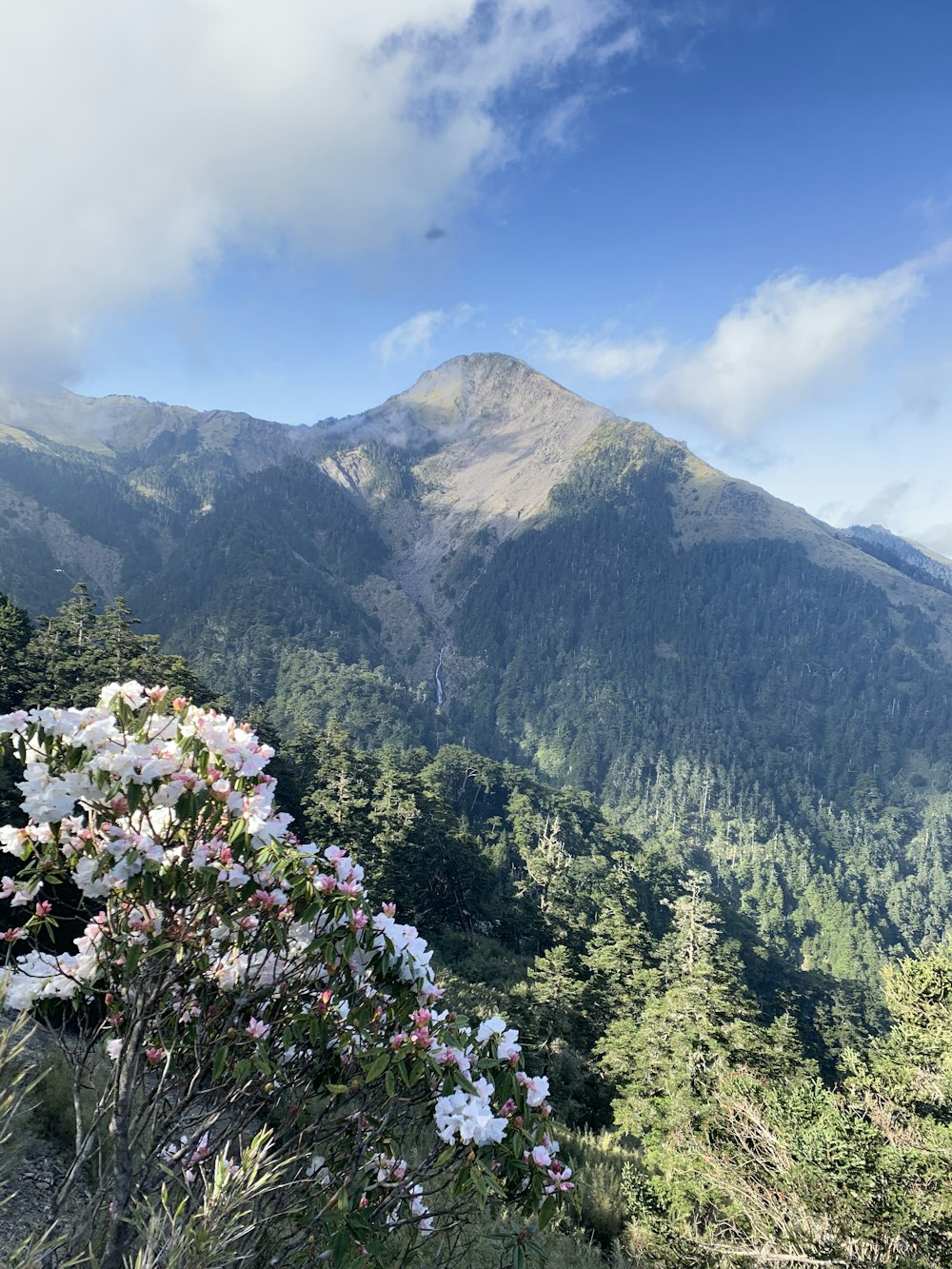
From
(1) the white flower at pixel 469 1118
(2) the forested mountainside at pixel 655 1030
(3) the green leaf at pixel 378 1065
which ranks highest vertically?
(3) the green leaf at pixel 378 1065

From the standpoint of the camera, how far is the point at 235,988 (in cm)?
329

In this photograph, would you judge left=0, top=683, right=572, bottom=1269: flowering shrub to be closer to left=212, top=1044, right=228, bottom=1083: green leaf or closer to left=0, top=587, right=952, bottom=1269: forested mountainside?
left=212, top=1044, right=228, bottom=1083: green leaf

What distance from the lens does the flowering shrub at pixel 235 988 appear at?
9.04 ft

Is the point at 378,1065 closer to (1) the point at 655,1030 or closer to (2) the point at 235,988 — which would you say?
(2) the point at 235,988

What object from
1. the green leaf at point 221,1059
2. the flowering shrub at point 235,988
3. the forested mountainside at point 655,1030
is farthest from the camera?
the forested mountainside at point 655,1030

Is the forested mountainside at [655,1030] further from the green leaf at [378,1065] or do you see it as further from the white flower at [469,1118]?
the green leaf at [378,1065]

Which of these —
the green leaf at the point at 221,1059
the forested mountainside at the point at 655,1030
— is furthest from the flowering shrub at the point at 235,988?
the forested mountainside at the point at 655,1030

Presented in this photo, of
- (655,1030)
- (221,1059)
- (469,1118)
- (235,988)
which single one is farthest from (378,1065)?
(655,1030)

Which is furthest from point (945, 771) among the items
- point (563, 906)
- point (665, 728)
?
point (563, 906)

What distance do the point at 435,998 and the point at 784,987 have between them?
66990 millimetres

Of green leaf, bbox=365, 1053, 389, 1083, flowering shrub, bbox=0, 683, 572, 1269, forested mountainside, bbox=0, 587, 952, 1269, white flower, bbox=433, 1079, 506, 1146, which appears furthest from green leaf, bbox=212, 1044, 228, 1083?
white flower, bbox=433, 1079, 506, 1146

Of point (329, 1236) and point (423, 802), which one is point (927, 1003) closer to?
point (329, 1236)

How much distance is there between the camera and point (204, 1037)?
333 centimetres

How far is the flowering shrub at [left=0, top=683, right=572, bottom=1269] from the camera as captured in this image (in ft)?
9.04
